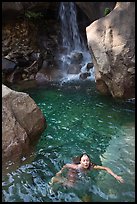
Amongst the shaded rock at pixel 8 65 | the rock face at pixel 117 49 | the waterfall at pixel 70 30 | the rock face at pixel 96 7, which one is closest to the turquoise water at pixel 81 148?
the rock face at pixel 117 49

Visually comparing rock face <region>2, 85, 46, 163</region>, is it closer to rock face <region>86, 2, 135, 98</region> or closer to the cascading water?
rock face <region>86, 2, 135, 98</region>

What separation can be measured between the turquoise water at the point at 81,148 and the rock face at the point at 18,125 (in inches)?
13.9

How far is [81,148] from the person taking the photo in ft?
27.4

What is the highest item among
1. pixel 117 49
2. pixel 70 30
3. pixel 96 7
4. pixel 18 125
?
pixel 96 7

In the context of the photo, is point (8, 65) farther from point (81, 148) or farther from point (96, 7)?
point (81, 148)

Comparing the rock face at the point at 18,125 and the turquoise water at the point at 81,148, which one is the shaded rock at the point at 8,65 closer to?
the turquoise water at the point at 81,148

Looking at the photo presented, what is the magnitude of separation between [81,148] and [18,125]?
1.89m

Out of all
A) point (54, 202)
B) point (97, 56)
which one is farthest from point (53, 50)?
point (54, 202)

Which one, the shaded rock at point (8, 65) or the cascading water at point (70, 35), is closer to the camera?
the shaded rock at point (8, 65)

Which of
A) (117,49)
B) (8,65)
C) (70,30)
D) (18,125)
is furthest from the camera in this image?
(70,30)

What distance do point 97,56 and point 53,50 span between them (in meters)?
7.01

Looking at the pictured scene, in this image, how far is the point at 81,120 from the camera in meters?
10.4

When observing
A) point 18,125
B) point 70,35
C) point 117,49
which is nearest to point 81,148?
point 18,125

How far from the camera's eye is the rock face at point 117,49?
10.5m
